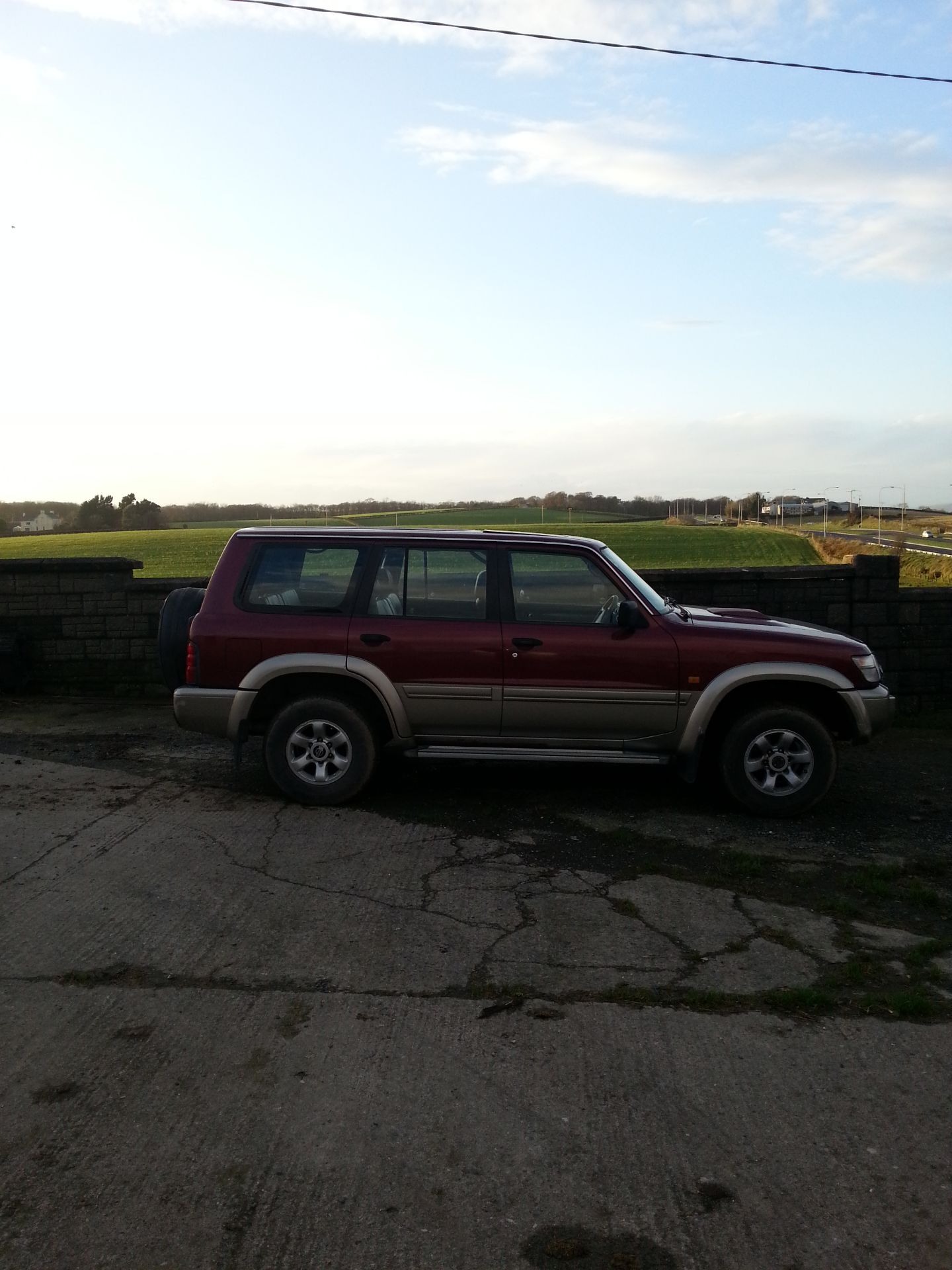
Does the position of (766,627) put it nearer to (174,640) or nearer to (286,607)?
(286,607)

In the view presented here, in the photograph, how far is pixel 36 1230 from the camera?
2934 millimetres

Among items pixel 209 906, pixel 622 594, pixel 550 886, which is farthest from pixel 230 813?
pixel 622 594

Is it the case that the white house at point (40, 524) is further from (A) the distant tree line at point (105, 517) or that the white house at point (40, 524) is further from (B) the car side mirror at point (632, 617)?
(B) the car side mirror at point (632, 617)

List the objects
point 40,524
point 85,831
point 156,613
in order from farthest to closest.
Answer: point 40,524 → point 156,613 → point 85,831

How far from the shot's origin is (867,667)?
722cm

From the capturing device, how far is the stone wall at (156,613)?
1112cm

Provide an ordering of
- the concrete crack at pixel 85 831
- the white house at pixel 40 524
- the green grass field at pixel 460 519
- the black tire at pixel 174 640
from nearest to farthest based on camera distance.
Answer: the concrete crack at pixel 85 831, the black tire at pixel 174 640, the green grass field at pixel 460 519, the white house at pixel 40 524

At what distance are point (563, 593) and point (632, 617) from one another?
1.62 feet

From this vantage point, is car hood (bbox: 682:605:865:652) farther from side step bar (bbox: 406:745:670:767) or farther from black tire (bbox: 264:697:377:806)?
black tire (bbox: 264:697:377:806)

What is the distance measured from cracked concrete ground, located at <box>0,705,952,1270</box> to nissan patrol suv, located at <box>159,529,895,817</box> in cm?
48

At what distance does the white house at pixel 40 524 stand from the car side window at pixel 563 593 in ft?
196

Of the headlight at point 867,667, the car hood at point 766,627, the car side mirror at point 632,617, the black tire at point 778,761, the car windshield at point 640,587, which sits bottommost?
the black tire at point 778,761

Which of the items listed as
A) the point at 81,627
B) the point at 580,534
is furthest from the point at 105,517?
the point at 81,627

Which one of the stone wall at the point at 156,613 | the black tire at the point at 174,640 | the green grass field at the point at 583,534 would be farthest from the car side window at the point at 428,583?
the green grass field at the point at 583,534
